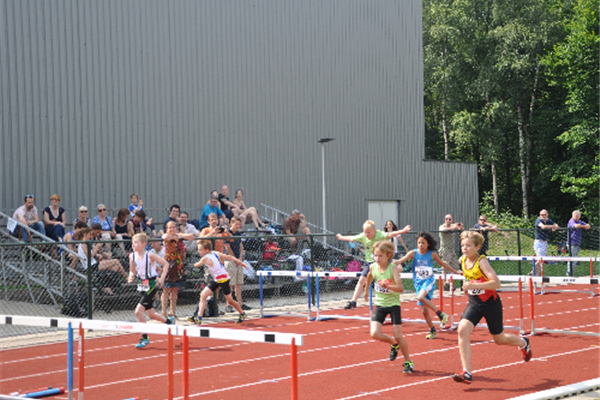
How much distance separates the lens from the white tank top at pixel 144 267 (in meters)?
11.6

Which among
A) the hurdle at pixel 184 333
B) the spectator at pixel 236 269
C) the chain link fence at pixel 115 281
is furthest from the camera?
the spectator at pixel 236 269

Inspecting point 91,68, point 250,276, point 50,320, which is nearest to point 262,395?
point 50,320

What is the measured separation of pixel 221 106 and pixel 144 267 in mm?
14469

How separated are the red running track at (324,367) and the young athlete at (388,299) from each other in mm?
387

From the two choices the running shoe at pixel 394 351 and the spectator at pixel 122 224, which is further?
the spectator at pixel 122 224

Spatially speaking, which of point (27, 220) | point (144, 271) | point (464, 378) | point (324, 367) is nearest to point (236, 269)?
point (144, 271)

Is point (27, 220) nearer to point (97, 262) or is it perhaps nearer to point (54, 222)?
point (54, 222)

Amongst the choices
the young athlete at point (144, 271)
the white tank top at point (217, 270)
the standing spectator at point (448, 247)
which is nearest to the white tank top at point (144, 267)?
the young athlete at point (144, 271)

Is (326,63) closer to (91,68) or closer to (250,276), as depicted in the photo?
(91,68)

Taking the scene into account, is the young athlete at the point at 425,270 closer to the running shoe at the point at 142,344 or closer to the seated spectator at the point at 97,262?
the running shoe at the point at 142,344

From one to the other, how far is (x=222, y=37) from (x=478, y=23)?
89.0ft

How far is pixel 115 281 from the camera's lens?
47.3 ft

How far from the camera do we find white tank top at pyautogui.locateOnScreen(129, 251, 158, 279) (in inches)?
457

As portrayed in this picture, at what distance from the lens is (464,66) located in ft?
157
